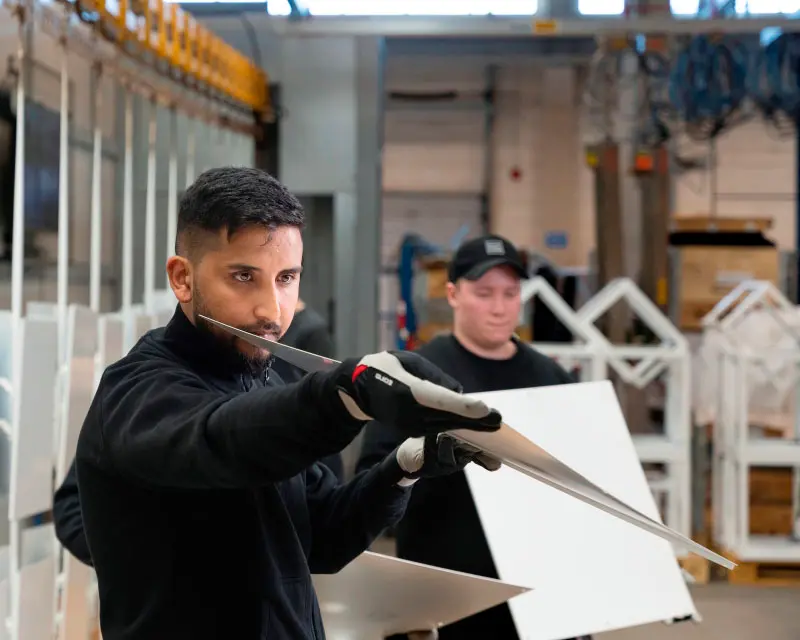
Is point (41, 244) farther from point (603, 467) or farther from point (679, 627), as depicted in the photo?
point (679, 627)

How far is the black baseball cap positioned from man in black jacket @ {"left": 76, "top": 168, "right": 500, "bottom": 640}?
144 cm

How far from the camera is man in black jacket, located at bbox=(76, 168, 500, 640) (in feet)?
3.22

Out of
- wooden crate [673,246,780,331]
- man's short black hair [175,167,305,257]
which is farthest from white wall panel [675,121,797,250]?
man's short black hair [175,167,305,257]

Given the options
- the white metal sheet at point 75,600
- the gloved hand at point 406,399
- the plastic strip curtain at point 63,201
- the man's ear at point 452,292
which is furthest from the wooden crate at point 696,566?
the gloved hand at point 406,399

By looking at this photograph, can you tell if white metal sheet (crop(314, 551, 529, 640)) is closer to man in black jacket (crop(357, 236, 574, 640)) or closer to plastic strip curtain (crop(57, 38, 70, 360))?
man in black jacket (crop(357, 236, 574, 640))

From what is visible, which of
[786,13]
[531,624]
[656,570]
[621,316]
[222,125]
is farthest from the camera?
[621,316]

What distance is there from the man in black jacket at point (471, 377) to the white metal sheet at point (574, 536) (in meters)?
0.10


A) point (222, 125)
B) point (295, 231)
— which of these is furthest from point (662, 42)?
point (295, 231)

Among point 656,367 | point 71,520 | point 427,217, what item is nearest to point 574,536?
point 71,520

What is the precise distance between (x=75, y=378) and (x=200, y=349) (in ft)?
5.43

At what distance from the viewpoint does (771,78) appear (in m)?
6.03

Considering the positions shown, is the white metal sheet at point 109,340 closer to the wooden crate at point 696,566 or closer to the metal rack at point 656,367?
the metal rack at point 656,367

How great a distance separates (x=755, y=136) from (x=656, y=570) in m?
7.83

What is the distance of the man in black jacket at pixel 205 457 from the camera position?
38.7 inches
